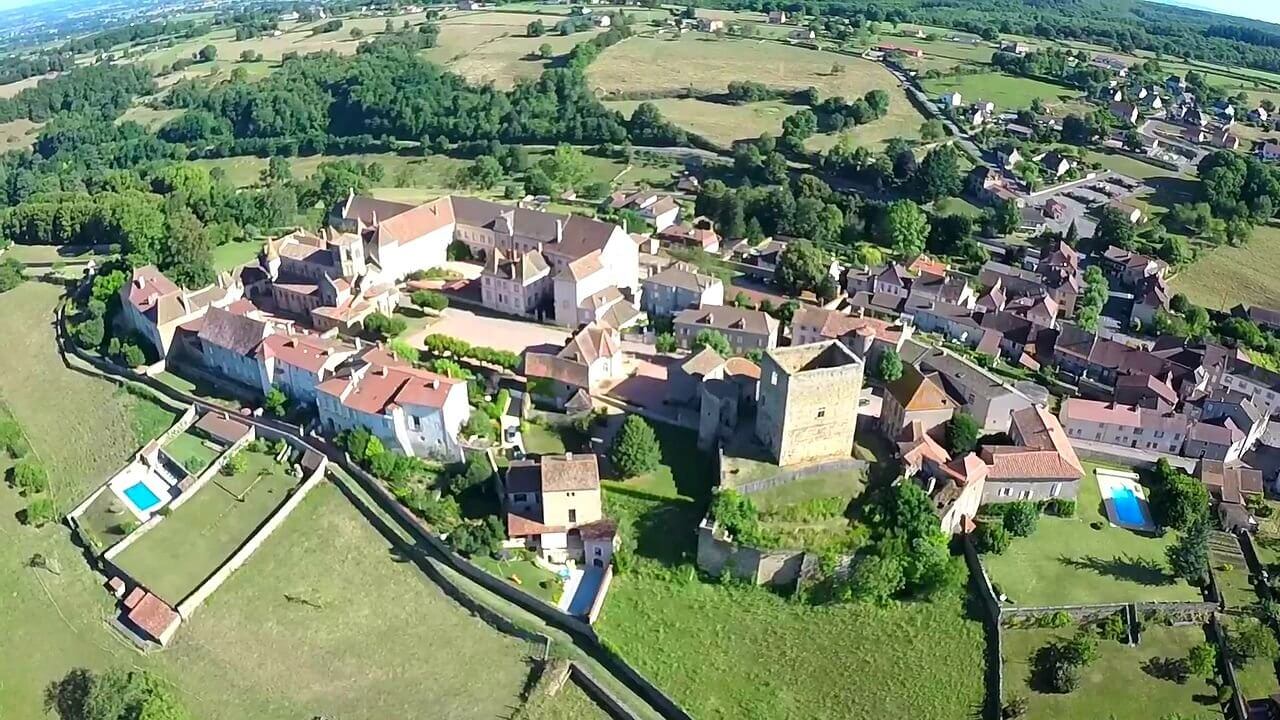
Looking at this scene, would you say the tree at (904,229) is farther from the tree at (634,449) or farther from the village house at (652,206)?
the tree at (634,449)

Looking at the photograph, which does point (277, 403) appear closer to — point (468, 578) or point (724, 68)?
point (468, 578)

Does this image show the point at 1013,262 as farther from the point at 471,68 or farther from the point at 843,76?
the point at 471,68

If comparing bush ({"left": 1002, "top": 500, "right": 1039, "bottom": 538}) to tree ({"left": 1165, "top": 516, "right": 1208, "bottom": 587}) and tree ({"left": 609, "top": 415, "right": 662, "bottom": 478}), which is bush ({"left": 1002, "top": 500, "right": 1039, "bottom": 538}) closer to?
tree ({"left": 1165, "top": 516, "right": 1208, "bottom": 587})

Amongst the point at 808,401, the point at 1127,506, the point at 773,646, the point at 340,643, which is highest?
the point at 808,401

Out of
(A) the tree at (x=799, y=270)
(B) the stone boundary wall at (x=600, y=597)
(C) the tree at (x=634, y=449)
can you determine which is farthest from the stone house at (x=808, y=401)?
(A) the tree at (x=799, y=270)

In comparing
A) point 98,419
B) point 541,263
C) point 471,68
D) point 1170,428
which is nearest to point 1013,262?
point 1170,428

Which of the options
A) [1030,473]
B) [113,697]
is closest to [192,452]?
[113,697]
